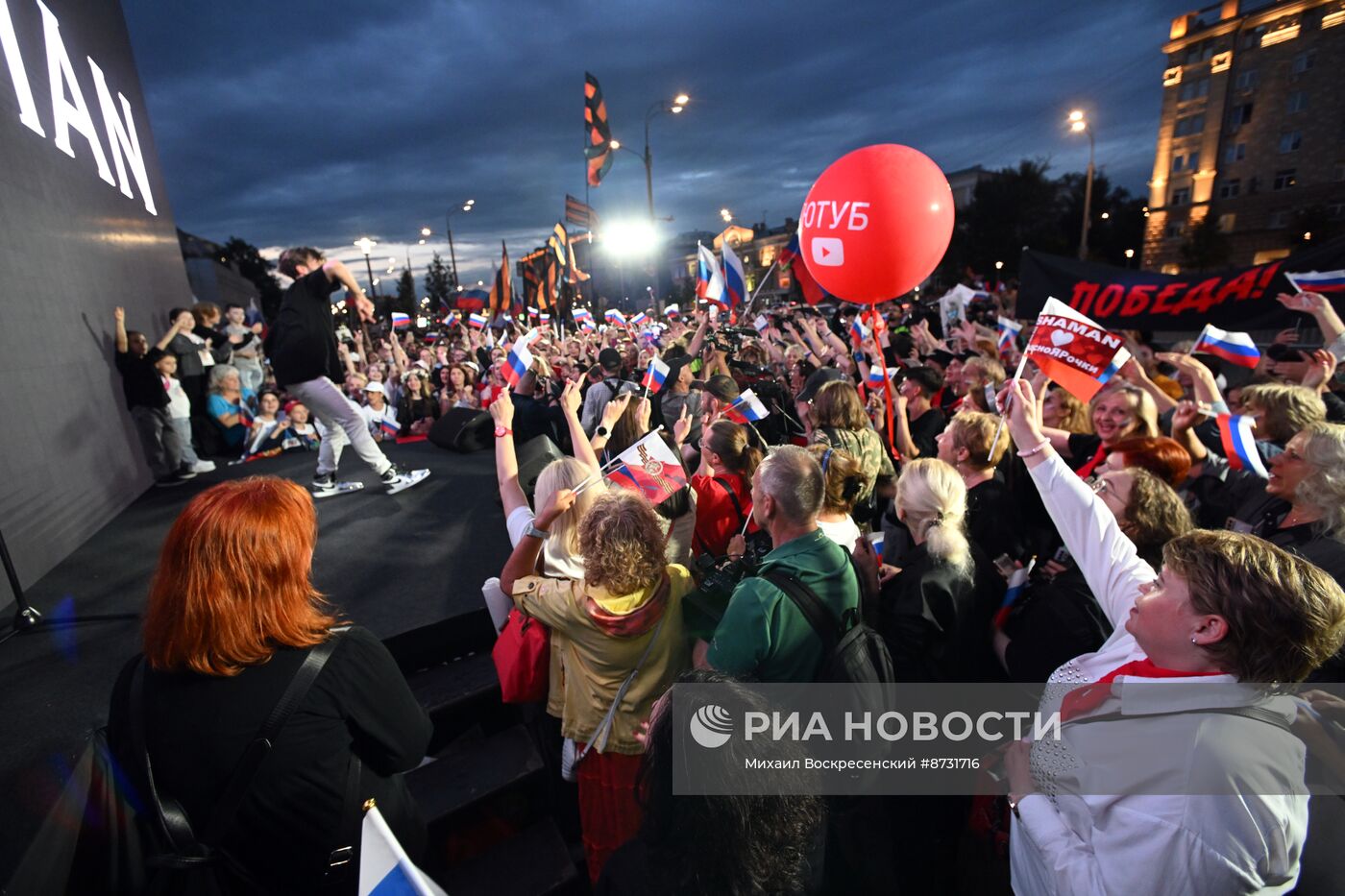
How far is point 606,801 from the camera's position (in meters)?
2.56

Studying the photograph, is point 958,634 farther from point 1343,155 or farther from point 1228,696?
point 1343,155

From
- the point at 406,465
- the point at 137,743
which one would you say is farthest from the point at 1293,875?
the point at 406,465

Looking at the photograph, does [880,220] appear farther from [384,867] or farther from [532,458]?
[384,867]

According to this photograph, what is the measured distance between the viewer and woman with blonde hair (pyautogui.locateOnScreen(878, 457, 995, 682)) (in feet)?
8.41

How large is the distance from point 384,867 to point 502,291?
14477 millimetres

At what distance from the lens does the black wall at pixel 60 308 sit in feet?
14.6

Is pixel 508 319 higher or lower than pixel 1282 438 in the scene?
higher

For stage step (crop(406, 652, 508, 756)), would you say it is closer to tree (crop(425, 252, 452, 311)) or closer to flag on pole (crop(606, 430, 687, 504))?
flag on pole (crop(606, 430, 687, 504))

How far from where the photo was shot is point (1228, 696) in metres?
1.43

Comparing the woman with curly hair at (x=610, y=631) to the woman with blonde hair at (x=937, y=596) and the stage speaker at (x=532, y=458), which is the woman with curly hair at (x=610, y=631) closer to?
the woman with blonde hair at (x=937, y=596)

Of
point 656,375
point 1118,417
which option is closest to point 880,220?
point 1118,417

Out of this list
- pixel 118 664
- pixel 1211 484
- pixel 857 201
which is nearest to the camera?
pixel 118 664

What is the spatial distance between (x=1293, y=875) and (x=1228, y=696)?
0.41 metres

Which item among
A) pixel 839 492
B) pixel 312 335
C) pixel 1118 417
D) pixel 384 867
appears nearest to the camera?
pixel 384 867
